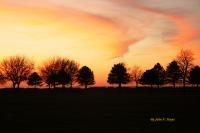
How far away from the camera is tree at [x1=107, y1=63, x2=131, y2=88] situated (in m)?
112

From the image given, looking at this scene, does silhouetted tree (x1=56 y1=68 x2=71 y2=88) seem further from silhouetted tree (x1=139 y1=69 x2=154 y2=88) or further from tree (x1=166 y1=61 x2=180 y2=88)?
tree (x1=166 y1=61 x2=180 y2=88)

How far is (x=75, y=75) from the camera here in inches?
4540

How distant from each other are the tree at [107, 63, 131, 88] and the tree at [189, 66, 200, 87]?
74.4ft

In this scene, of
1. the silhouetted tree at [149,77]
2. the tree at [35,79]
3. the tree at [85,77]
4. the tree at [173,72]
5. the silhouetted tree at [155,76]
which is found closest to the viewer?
the tree at [173,72]

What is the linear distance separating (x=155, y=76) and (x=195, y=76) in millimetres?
14115

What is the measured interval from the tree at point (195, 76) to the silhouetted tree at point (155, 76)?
1018cm

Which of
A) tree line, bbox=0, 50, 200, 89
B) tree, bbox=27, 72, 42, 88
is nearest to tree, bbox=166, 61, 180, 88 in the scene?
tree line, bbox=0, 50, 200, 89

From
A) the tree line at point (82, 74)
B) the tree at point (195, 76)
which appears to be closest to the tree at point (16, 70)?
the tree line at point (82, 74)

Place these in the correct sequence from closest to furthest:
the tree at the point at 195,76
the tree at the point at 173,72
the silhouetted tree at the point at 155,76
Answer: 1. the tree at the point at 195,76
2. the tree at the point at 173,72
3. the silhouetted tree at the point at 155,76

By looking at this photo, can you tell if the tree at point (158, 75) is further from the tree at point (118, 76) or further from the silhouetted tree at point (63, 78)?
the silhouetted tree at point (63, 78)

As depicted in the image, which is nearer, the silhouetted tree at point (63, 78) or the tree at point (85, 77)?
the silhouetted tree at point (63, 78)

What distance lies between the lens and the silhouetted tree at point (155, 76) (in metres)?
110
